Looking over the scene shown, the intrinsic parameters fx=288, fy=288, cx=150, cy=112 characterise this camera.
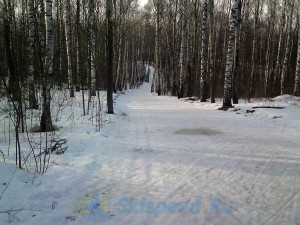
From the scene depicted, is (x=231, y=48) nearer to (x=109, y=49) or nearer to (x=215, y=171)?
(x=109, y=49)

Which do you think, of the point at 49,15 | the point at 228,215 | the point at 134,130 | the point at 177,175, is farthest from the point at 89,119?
the point at 228,215

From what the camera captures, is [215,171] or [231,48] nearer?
[215,171]

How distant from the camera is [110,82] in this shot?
11.4m

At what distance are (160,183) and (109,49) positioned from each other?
24.6 feet

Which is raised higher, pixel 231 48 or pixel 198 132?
pixel 231 48

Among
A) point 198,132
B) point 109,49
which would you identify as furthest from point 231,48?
point 198,132

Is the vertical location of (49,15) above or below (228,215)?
above

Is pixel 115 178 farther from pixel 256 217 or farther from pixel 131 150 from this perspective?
pixel 256 217

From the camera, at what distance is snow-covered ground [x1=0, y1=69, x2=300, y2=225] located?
3525 millimetres

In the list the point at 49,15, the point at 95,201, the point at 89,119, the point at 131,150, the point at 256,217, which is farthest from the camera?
the point at 89,119

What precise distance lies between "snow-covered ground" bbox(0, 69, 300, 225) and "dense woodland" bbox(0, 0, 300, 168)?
1190 mm

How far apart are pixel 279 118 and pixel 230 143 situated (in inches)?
166

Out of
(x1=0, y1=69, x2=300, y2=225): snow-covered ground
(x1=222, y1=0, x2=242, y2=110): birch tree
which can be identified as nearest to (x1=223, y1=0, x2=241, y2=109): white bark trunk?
(x1=222, y1=0, x2=242, y2=110): birch tree

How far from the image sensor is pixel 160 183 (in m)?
4.57
